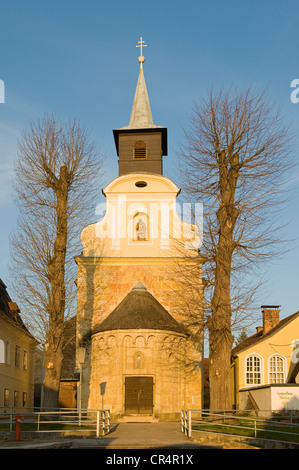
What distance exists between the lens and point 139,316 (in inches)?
1061

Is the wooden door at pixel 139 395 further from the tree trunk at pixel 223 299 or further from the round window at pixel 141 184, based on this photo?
the round window at pixel 141 184

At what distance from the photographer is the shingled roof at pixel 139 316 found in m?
26.5

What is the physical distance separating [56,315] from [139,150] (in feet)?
45.7

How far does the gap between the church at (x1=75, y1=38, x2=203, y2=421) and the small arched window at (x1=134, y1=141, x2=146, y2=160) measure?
12 mm

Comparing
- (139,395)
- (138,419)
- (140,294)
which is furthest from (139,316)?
(138,419)

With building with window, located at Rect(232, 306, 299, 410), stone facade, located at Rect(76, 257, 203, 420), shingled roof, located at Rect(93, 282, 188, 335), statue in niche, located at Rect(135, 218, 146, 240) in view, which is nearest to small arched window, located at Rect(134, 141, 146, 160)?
statue in niche, located at Rect(135, 218, 146, 240)

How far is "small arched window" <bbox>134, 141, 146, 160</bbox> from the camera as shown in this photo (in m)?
33.2

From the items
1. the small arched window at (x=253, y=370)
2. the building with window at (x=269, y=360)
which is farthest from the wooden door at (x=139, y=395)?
the small arched window at (x=253, y=370)

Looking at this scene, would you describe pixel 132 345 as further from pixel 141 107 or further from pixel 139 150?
pixel 141 107

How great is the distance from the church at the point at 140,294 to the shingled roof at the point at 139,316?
5 cm

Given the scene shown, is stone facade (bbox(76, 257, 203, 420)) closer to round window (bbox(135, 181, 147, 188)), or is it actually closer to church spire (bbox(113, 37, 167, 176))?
round window (bbox(135, 181, 147, 188))

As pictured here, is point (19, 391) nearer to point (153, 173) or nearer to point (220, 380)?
point (153, 173)

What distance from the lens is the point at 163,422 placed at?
81.6 ft
